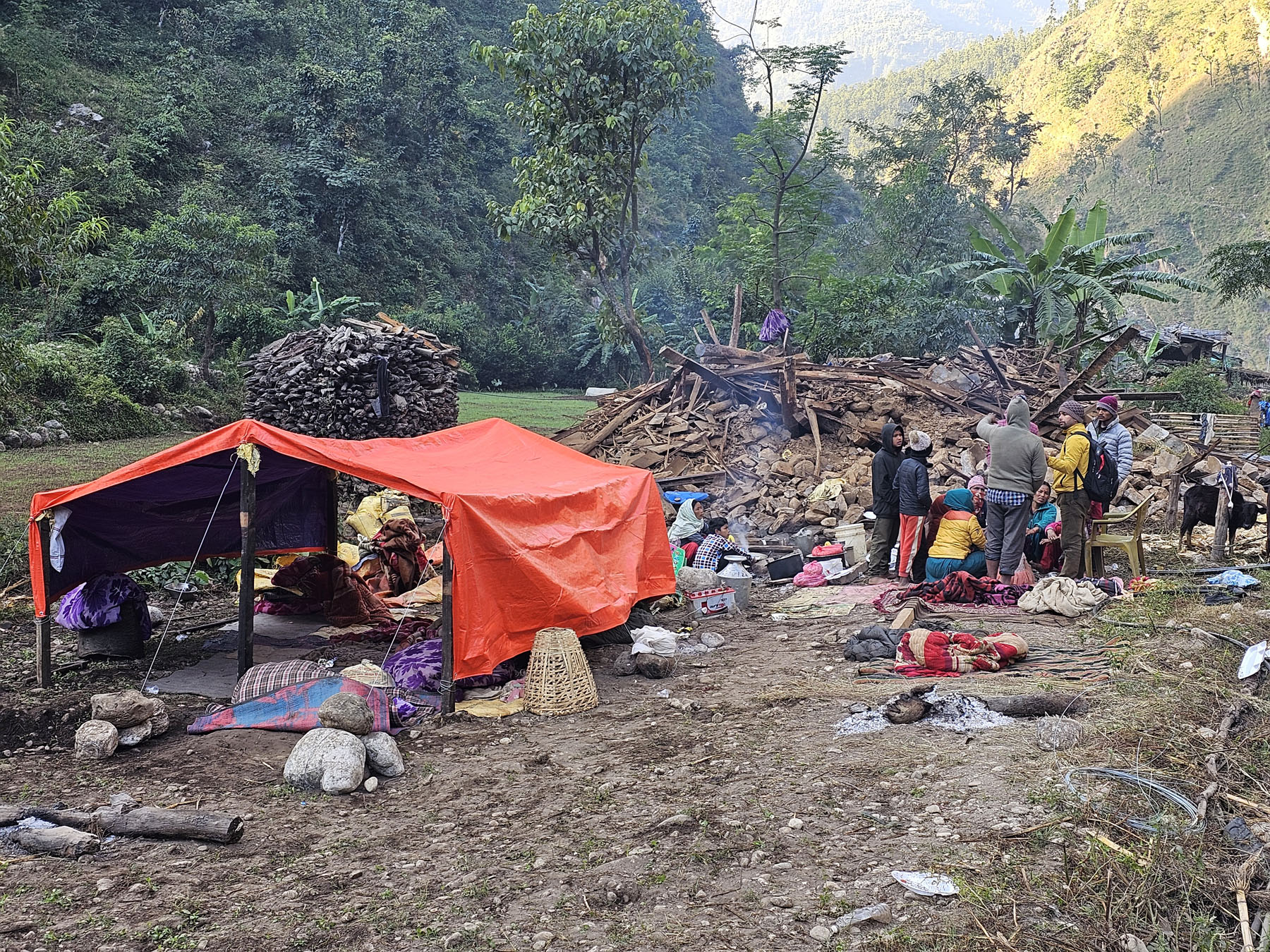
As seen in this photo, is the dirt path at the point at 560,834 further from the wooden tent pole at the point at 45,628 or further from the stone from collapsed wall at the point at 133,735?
the wooden tent pole at the point at 45,628

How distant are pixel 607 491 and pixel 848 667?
2.57 meters

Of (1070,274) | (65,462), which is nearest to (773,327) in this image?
(1070,274)

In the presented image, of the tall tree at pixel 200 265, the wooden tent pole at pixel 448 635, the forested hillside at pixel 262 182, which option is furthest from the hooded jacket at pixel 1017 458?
the tall tree at pixel 200 265

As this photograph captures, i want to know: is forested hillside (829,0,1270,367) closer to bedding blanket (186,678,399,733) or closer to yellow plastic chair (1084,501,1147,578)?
yellow plastic chair (1084,501,1147,578)

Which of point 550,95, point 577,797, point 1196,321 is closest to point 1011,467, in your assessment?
point 577,797

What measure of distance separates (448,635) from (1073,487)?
540 centimetres

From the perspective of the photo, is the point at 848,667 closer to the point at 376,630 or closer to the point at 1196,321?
the point at 376,630

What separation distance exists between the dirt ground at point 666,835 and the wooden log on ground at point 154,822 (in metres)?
0.08

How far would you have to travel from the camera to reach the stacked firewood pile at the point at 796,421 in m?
12.5

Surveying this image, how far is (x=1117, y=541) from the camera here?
7.99 m

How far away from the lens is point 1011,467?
303 inches

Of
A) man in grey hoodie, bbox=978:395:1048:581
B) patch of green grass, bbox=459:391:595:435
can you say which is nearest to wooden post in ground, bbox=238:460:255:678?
man in grey hoodie, bbox=978:395:1048:581

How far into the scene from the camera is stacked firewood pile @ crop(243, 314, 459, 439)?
14164mm

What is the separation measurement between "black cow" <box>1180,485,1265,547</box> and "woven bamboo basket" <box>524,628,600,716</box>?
6.96m
